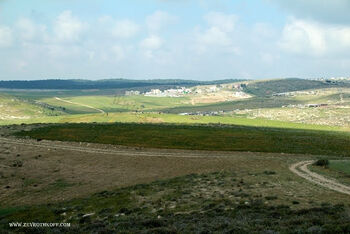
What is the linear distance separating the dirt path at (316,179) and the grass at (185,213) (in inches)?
309

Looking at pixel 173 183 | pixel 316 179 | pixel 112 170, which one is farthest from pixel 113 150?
pixel 316 179

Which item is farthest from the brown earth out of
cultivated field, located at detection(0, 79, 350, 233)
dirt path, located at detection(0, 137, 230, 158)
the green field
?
the green field

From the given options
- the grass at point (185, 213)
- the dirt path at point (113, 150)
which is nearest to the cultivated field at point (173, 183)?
the grass at point (185, 213)

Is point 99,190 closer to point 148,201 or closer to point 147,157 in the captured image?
point 148,201

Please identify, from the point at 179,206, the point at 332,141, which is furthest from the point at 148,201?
the point at 332,141

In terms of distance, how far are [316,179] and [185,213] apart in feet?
64.6

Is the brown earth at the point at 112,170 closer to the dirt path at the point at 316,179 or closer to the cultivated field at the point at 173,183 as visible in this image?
the cultivated field at the point at 173,183

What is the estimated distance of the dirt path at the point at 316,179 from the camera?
118ft

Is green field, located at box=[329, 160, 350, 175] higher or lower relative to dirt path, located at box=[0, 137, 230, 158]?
higher

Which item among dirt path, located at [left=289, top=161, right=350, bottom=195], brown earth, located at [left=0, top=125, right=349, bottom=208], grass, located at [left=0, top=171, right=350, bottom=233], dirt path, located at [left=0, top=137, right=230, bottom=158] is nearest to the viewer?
grass, located at [left=0, top=171, right=350, bottom=233]

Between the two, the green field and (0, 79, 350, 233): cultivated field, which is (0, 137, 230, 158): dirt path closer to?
(0, 79, 350, 233): cultivated field

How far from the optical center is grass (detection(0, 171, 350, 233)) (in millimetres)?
22136

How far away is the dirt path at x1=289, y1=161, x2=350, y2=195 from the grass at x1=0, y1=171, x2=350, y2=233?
7848mm

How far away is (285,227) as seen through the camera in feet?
69.3
